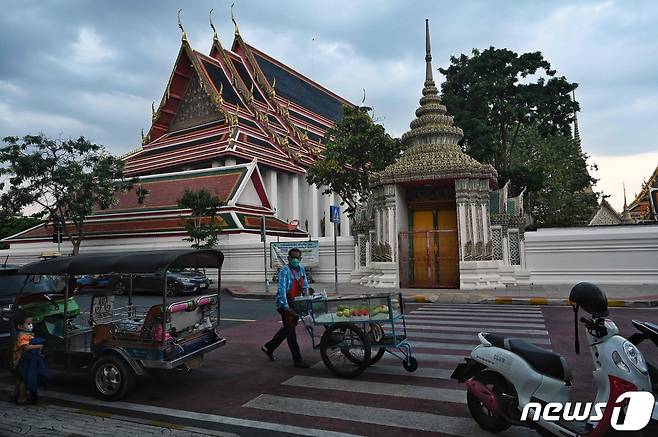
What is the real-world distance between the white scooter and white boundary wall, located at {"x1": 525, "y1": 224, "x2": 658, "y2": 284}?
43.5ft

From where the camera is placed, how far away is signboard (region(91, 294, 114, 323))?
21.3ft

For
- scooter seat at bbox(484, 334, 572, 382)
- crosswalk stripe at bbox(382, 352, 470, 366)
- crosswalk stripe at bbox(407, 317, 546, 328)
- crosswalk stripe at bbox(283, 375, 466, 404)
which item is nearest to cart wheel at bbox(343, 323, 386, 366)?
crosswalk stripe at bbox(283, 375, 466, 404)

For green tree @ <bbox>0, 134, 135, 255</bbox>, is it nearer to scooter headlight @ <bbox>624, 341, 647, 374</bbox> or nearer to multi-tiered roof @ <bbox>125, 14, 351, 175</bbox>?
multi-tiered roof @ <bbox>125, 14, 351, 175</bbox>

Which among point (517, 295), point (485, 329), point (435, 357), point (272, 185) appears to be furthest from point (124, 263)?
point (272, 185)

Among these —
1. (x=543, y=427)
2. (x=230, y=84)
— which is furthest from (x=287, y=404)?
(x=230, y=84)

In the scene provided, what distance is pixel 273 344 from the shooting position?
6.62 m

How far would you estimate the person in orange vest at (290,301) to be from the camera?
20.6 ft

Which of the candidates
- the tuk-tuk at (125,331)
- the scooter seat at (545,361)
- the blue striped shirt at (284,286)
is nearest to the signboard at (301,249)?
the blue striped shirt at (284,286)

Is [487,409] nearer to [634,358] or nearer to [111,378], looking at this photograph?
[634,358]

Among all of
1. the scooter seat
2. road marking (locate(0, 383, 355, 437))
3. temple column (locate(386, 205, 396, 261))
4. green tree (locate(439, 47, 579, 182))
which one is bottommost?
road marking (locate(0, 383, 355, 437))

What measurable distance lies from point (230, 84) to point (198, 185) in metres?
10.4

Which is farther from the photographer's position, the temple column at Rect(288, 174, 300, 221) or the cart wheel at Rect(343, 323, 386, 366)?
the temple column at Rect(288, 174, 300, 221)

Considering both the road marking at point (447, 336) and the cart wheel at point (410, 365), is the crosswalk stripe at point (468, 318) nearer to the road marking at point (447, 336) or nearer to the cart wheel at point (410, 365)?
the road marking at point (447, 336)

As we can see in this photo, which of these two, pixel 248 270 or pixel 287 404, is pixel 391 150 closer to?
pixel 248 270
